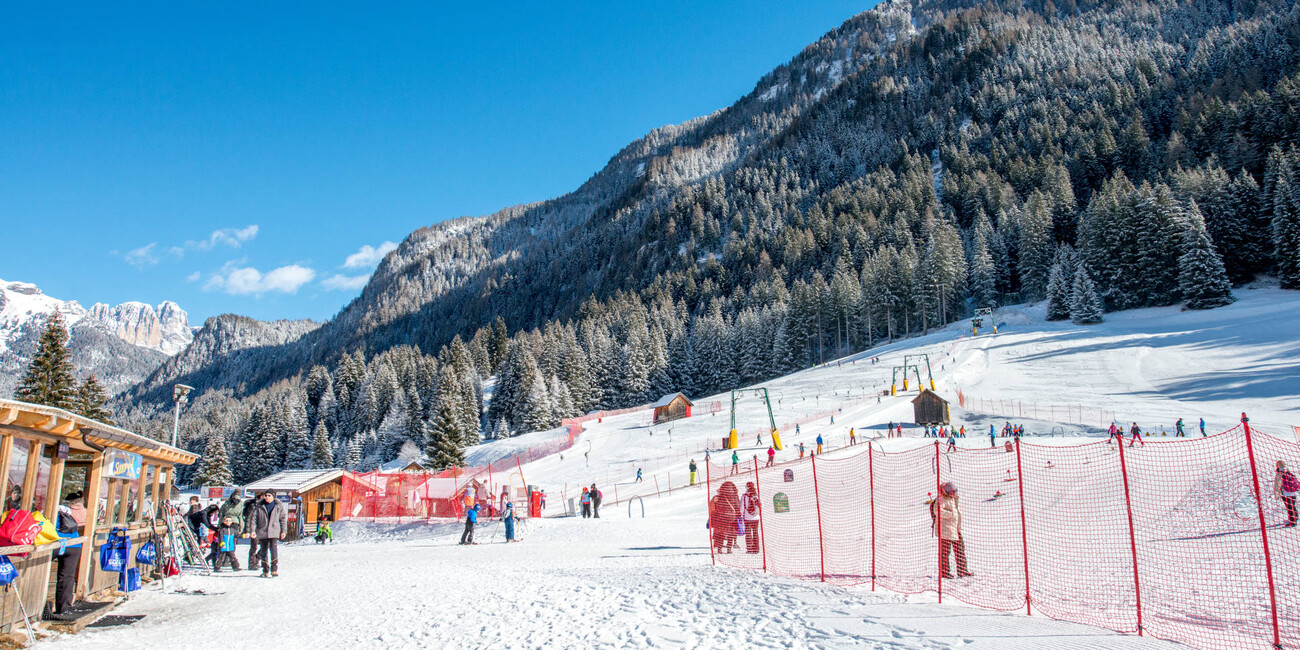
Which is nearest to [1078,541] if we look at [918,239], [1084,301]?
[1084,301]

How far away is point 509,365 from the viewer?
77.2m

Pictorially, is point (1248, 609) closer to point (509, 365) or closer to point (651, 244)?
point (509, 365)

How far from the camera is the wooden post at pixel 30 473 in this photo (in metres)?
6.83

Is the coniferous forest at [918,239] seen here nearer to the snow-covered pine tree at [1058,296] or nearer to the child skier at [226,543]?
the snow-covered pine tree at [1058,296]

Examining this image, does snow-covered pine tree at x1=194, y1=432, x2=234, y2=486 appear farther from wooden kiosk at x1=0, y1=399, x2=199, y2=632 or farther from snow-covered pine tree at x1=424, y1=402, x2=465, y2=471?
wooden kiosk at x1=0, y1=399, x2=199, y2=632

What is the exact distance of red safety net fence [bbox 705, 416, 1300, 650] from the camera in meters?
7.54

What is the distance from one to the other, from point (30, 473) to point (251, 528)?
6.41 meters

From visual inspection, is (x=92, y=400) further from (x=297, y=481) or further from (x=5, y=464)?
(x=5, y=464)

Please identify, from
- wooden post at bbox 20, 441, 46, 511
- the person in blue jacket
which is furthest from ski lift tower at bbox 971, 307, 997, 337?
wooden post at bbox 20, 441, 46, 511

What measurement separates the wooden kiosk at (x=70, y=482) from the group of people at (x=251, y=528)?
1.72 meters

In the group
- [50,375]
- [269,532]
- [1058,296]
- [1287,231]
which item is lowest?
[269,532]

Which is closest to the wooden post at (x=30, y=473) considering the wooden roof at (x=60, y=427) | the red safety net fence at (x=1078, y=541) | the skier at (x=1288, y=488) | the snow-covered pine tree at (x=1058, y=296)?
the wooden roof at (x=60, y=427)

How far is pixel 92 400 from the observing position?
124 feet

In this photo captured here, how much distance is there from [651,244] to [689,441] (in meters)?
132
